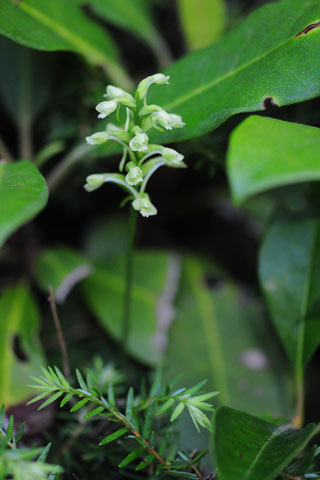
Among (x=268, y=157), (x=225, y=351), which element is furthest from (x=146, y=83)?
(x=225, y=351)

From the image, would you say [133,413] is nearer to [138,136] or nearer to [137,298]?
[138,136]

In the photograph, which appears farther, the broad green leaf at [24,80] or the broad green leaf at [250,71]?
the broad green leaf at [24,80]

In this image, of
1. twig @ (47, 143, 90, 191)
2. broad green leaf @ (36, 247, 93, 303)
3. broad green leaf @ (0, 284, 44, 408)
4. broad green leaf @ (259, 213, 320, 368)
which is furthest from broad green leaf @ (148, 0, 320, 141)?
broad green leaf @ (0, 284, 44, 408)

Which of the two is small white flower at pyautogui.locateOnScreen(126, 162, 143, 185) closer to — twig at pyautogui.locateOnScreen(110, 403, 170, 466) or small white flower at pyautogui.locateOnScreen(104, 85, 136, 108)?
small white flower at pyautogui.locateOnScreen(104, 85, 136, 108)

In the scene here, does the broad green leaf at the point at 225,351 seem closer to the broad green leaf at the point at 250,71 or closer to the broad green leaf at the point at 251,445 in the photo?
the broad green leaf at the point at 251,445

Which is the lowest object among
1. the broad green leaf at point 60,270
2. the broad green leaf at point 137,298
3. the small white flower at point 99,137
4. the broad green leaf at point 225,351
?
the broad green leaf at point 225,351

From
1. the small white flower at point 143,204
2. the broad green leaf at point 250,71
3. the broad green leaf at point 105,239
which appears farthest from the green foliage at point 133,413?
the broad green leaf at point 105,239
